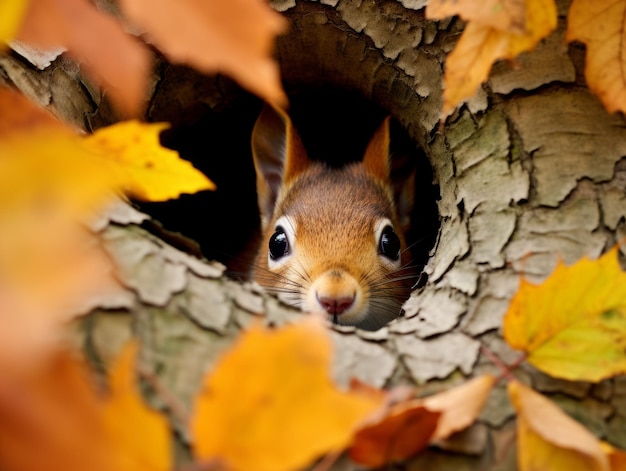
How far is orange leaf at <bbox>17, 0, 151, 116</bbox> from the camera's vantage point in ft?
2.57

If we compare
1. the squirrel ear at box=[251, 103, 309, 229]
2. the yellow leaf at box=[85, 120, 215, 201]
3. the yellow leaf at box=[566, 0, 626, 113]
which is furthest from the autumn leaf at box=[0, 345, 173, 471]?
the squirrel ear at box=[251, 103, 309, 229]

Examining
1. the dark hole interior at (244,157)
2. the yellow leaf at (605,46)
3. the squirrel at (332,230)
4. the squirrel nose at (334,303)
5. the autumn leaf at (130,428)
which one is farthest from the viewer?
the dark hole interior at (244,157)

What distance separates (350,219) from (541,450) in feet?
4.70

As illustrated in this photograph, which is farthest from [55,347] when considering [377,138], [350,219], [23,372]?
[377,138]

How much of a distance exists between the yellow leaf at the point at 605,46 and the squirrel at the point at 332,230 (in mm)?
884

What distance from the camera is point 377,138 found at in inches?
110

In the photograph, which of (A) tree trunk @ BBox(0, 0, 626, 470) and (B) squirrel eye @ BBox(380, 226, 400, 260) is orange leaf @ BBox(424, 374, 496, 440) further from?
(B) squirrel eye @ BBox(380, 226, 400, 260)

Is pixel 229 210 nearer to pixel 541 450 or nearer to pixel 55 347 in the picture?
pixel 541 450

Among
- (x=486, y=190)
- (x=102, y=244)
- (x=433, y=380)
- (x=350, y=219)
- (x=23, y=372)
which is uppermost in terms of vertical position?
(x=350, y=219)

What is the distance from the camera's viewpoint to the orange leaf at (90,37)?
784mm

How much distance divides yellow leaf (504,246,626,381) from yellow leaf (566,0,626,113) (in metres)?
0.40

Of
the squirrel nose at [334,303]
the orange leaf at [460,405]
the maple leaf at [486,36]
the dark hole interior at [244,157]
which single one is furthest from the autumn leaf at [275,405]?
the dark hole interior at [244,157]

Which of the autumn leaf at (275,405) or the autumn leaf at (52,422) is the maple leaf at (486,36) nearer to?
the autumn leaf at (275,405)

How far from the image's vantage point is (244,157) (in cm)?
329
